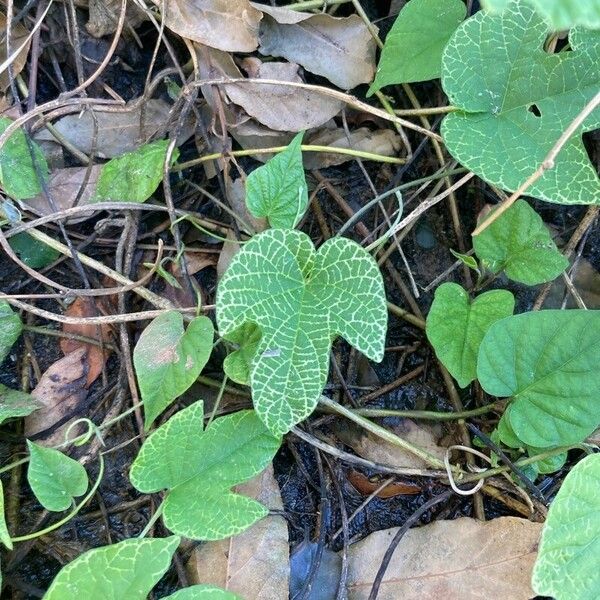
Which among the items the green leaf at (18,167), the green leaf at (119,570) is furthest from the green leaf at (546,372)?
the green leaf at (18,167)

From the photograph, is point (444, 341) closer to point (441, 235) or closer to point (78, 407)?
point (441, 235)

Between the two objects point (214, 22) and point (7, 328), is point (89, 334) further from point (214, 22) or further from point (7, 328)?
point (214, 22)

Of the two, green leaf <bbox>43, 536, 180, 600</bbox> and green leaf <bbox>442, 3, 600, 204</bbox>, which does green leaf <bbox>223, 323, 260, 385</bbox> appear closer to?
green leaf <bbox>43, 536, 180, 600</bbox>

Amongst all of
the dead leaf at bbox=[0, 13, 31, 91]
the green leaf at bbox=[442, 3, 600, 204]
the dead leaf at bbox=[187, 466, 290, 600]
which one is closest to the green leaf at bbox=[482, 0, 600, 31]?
the green leaf at bbox=[442, 3, 600, 204]

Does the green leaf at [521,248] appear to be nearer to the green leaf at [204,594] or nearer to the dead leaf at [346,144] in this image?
the dead leaf at [346,144]

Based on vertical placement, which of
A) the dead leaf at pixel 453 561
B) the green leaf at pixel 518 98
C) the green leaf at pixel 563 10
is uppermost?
the green leaf at pixel 563 10

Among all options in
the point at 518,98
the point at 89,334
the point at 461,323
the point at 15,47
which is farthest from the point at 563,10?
the point at 15,47
